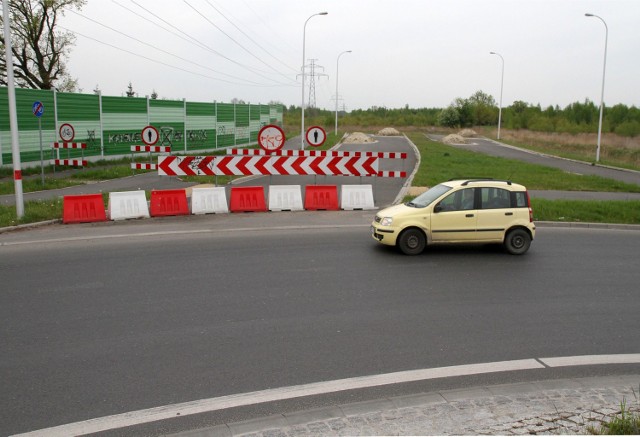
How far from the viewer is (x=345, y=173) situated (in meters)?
18.8

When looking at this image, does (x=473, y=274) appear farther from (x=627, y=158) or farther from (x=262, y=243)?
(x=627, y=158)

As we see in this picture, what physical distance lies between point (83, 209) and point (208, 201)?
3.24 meters

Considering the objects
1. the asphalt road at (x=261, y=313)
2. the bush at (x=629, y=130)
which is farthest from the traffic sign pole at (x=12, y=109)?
the bush at (x=629, y=130)

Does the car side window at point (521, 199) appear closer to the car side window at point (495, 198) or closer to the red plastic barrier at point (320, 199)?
the car side window at point (495, 198)

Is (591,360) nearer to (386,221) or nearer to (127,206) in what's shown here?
(386,221)

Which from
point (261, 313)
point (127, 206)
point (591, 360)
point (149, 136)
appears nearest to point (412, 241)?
point (261, 313)

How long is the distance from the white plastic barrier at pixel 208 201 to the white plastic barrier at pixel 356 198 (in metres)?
3.42

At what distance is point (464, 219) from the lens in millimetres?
11367

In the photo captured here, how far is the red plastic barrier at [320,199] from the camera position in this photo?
16.8 m

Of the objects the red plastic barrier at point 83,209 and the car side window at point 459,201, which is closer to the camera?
the car side window at point 459,201

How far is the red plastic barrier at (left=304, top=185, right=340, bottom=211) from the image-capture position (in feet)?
55.0

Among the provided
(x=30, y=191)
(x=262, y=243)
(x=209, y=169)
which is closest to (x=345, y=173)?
(x=209, y=169)

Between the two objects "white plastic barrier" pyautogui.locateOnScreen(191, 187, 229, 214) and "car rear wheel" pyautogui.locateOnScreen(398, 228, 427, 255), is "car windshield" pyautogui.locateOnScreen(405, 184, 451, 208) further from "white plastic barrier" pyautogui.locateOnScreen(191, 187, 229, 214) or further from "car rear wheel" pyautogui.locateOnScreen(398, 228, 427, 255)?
"white plastic barrier" pyautogui.locateOnScreen(191, 187, 229, 214)

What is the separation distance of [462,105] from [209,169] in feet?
335
